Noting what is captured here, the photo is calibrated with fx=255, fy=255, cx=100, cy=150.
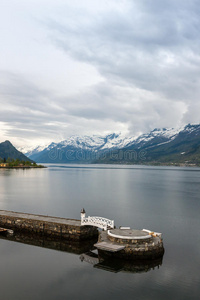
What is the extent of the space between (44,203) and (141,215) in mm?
32619

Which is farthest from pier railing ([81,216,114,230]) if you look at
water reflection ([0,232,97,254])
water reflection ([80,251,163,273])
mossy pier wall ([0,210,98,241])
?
water reflection ([80,251,163,273])

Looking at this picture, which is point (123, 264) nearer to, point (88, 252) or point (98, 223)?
point (88, 252)

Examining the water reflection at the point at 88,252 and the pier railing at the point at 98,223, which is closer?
the water reflection at the point at 88,252

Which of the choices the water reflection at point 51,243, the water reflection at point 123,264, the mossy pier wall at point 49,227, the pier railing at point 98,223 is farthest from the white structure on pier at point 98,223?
the water reflection at point 123,264

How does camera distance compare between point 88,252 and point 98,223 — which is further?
point 98,223

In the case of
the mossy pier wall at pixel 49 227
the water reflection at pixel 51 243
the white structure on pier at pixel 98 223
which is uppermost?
the white structure on pier at pixel 98 223

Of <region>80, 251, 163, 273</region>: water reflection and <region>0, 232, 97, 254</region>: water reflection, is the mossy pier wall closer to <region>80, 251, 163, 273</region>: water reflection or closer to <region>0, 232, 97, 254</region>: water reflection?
<region>0, 232, 97, 254</region>: water reflection

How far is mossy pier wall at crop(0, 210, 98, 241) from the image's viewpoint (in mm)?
42281

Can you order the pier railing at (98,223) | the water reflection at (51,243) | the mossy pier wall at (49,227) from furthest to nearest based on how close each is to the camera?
the mossy pier wall at (49,227), the pier railing at (98,223), the water reflection at (51,243)

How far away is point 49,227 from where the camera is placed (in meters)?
44.6

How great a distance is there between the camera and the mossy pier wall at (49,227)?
42281 millimetres

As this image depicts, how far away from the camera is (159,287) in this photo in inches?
1091

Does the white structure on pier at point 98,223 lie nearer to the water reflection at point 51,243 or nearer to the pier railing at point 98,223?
the pier railing at point 98,223

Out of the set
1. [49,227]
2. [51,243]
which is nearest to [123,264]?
[51,243]
